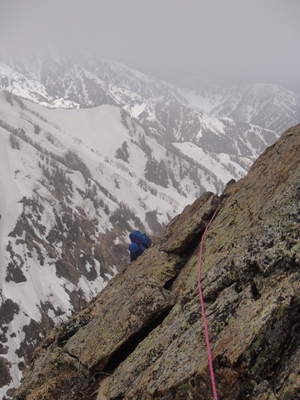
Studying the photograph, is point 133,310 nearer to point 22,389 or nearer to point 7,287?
point 22,389

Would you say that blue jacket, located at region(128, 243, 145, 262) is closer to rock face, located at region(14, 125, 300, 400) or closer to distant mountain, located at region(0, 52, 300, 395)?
rock face, located at region(14, 125, 300, 400)

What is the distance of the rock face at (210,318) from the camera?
538 cm

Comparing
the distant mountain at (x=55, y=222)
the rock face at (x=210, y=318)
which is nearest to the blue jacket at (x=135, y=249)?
the rock face at (x=210, y=318)

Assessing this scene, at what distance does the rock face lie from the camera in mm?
5383

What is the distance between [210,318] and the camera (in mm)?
6828

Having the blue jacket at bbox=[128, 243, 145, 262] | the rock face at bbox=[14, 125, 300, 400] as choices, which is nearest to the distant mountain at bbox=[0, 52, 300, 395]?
the blue jacket at bbox=[128, 243, 145, 262]

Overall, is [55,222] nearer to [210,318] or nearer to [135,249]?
[135,249]

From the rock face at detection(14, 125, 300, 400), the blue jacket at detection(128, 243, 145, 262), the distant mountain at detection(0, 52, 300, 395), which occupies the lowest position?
the rock face at detection(14, 125, 300, 400)

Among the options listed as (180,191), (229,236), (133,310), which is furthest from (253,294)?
(180,191)

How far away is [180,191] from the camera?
188 metres

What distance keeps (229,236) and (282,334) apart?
4.49 metres

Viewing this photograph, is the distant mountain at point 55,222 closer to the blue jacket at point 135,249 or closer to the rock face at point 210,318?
the blue jacket at point 135,249

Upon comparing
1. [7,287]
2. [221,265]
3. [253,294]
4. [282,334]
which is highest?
[7,287]

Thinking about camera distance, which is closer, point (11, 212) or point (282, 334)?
point (282, 334)
